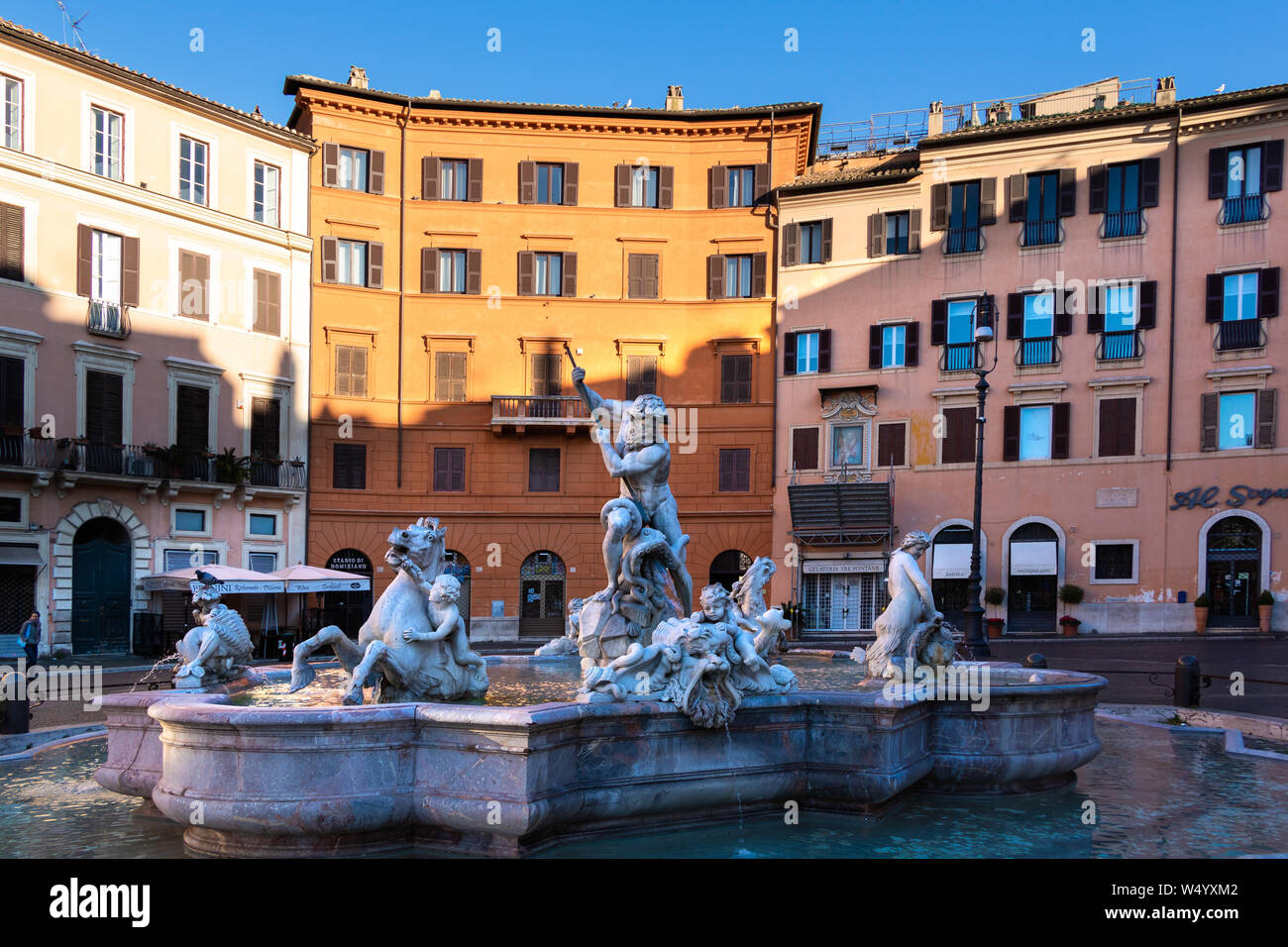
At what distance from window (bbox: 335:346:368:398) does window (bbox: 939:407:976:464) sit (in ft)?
64.5

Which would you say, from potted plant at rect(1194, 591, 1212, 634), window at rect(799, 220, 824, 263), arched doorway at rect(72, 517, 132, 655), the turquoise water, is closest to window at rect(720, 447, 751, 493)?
window at rect(799, 220, 824, 263)

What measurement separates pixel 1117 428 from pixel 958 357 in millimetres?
5402

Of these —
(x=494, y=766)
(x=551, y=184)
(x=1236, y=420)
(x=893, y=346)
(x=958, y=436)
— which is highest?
(x=551, y=184)

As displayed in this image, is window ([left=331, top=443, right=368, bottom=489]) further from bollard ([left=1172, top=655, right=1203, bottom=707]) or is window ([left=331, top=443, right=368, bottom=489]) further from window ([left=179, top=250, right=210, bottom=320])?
bollard ([left=1172, top=655, right=1203, bottom=707])

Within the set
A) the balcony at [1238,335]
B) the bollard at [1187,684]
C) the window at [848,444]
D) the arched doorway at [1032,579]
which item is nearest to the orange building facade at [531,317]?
the window at [848,444]

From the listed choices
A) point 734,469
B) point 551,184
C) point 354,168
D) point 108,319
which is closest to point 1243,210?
point 734,469

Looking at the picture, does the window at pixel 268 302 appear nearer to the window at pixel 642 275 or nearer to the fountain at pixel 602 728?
the window at pixel 642 275

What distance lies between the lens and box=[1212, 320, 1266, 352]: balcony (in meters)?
31.6

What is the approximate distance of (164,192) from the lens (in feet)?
104

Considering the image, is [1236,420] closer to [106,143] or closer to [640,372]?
[640,372]

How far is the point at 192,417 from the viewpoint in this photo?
32.2 m

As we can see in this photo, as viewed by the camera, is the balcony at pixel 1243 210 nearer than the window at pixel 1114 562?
Yes

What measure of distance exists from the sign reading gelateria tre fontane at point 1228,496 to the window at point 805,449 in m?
11.2

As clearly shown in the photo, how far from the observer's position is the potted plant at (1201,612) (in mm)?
30656
